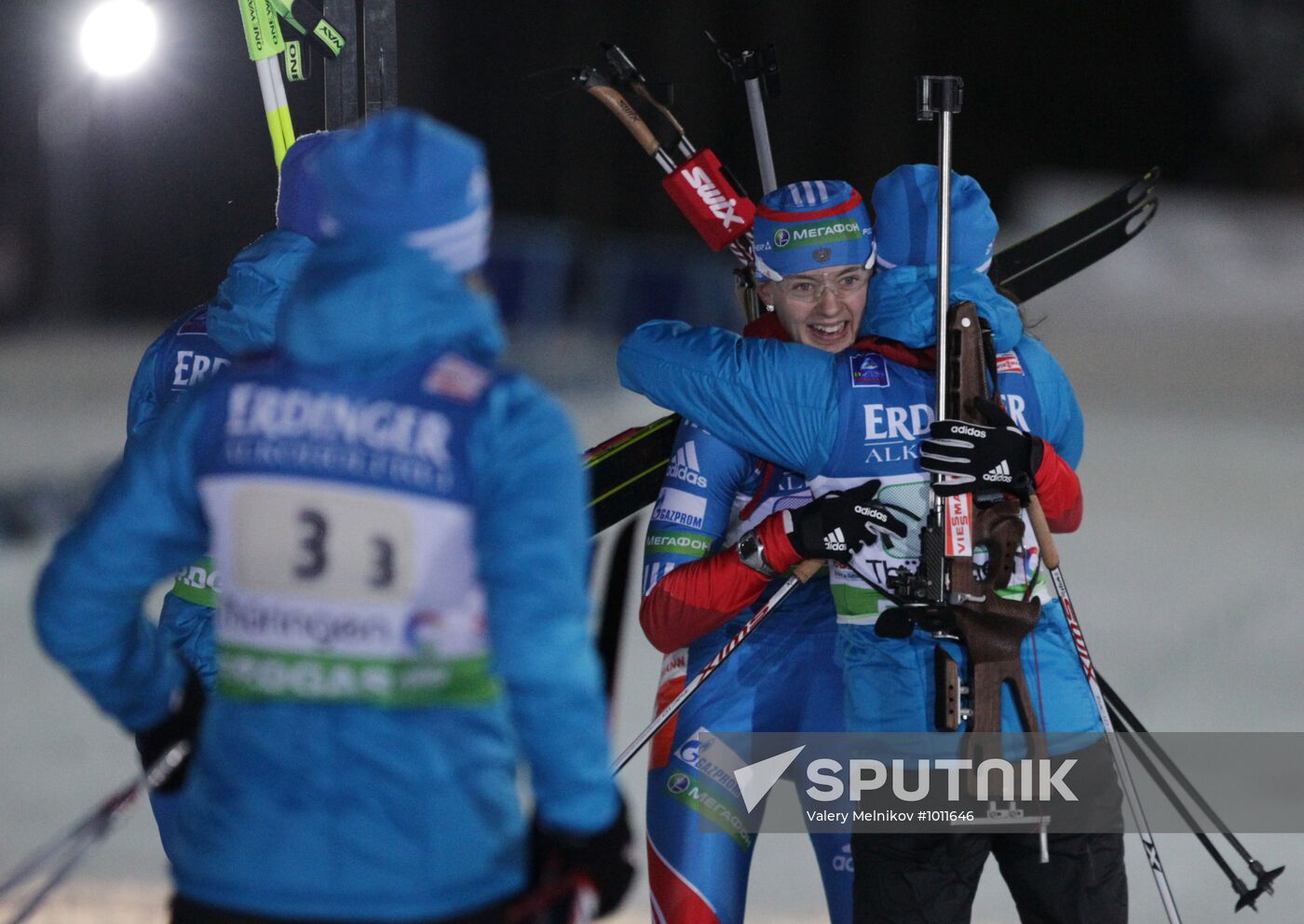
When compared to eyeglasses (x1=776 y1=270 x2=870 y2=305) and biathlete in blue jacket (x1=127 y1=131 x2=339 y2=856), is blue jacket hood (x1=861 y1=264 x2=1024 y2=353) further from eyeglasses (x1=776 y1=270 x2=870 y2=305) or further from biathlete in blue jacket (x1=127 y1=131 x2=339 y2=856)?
biathlete in blue jacket (x1=127 y1=131 x2=339 y2=856)

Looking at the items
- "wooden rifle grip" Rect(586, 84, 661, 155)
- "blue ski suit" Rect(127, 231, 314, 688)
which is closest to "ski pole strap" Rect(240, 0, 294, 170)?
"blue ski suit" Rect(127, 231, 314, 688)

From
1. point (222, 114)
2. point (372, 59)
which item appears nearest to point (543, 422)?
point (372, 59)

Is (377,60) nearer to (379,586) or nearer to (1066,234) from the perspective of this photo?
(1066,234)

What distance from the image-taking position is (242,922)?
1.50 m

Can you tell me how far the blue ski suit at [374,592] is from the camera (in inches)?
58.0

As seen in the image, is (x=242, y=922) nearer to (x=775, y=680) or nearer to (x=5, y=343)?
(x=775, y=680)

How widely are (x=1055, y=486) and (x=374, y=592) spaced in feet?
4.33

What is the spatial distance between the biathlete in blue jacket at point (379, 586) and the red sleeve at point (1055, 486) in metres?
1.14

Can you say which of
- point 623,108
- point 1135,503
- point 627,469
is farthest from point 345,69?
point 1135,503

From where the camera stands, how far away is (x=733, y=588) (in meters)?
2.59

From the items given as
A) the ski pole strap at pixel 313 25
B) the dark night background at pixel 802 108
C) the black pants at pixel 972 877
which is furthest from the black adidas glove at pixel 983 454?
the dark night background at pixel 802 108

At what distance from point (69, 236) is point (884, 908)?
1025 centimetres

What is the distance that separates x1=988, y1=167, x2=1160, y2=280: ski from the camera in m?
3.44

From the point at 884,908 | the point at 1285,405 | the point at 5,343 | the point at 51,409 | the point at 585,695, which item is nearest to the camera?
the point at 585,695
